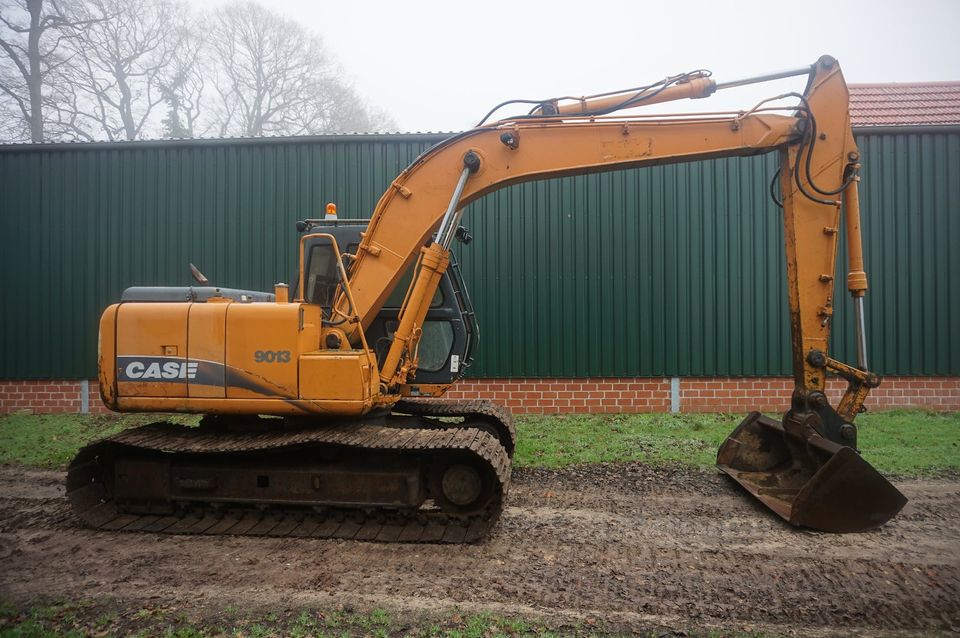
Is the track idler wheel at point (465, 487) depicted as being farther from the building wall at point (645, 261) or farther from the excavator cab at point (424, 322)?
the building wall at point (645, 261)

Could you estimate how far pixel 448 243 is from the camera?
17.7 ft

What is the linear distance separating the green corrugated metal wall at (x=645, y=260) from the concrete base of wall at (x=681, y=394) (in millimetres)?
181

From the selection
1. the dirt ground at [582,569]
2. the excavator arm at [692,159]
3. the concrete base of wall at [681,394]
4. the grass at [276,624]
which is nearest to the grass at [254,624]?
the grass at [276,624]

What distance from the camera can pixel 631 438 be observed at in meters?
7.93

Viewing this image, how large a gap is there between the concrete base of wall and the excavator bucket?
162 inches

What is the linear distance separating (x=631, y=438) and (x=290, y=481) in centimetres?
470

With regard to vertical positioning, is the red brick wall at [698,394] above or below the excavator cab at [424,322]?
below

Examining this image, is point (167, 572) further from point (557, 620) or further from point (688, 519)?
point (688, 519)

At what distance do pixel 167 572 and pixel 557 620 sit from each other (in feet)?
8.49

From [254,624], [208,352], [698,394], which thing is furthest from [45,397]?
[698,394]

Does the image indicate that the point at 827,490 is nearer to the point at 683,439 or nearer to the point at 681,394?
the point at 683,439

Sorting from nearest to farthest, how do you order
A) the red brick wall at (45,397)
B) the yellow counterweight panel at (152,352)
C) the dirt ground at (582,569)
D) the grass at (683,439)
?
the dirt ground at (582,569)
the yellow counterweight panel at (152,352)
the grass at (683,439)
the red brick wall at (45,397)

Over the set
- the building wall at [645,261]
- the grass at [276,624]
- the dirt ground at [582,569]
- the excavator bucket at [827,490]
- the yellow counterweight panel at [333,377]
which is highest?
the building wall at [645,261]

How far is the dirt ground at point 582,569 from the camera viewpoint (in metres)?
3.46
